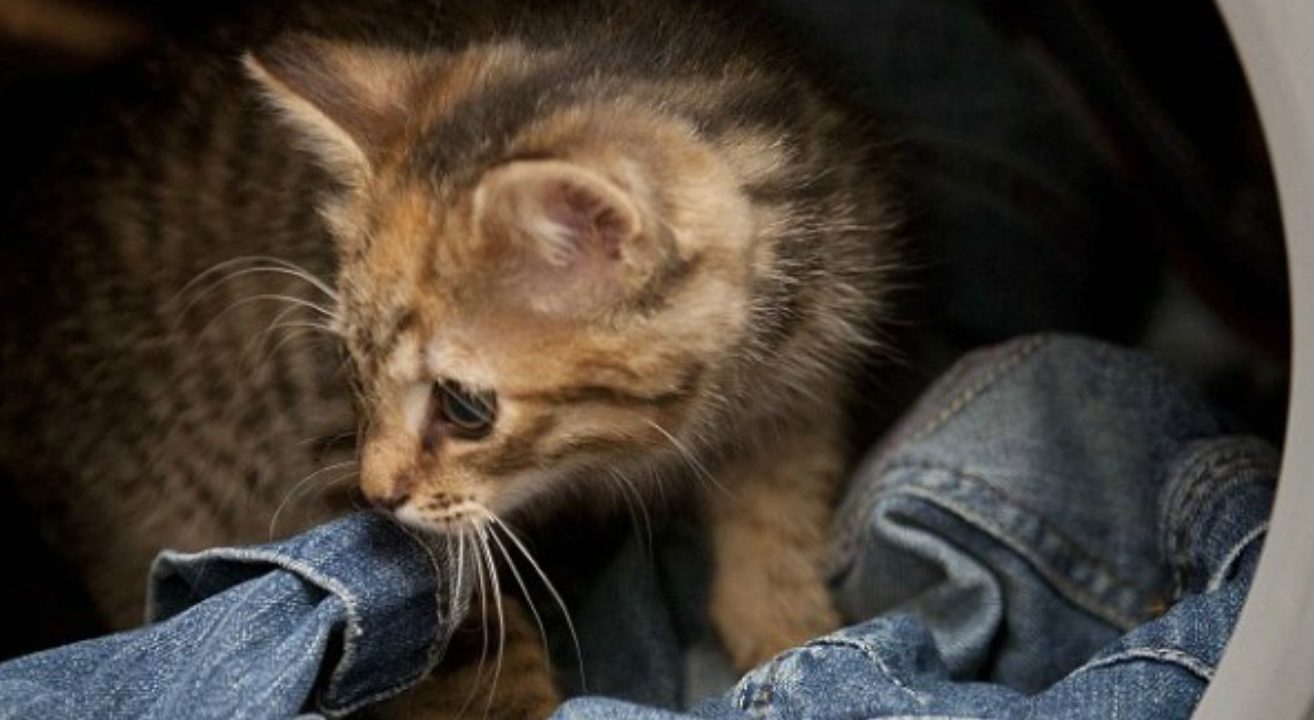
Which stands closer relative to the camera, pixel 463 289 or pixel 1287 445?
pixel 1287 445

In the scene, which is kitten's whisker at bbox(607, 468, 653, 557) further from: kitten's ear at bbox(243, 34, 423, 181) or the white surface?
the white surface

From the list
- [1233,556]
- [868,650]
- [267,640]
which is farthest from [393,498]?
[1233,556]

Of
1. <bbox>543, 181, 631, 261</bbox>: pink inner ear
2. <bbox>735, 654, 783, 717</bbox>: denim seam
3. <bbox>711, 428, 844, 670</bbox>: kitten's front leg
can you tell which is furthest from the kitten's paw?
<bbox>543, 181, 631, 261</bbox>: pink inner ear

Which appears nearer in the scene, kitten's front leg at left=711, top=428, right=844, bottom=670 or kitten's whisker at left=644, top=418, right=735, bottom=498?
kitten's whisker at left=644, top=418, right=735, bottom=498

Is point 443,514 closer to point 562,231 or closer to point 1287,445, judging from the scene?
point 562,231

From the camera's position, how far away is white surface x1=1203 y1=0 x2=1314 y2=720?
82 cm

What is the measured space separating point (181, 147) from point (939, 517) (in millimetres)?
727

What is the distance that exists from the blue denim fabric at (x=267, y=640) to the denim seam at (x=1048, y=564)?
42cm

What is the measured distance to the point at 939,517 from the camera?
1294mm

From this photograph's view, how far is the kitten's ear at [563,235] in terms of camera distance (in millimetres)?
927

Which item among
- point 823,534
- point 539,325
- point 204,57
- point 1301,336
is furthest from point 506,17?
point 1301,336

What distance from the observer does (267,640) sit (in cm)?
98

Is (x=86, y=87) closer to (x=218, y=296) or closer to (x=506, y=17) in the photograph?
(x=218, y=296)

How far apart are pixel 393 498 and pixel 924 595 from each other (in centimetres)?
48
